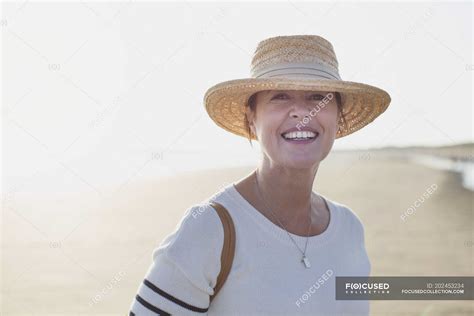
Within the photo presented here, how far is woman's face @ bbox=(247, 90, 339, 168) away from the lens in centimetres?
204

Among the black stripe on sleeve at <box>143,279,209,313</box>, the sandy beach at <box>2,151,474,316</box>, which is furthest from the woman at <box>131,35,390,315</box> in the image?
the sandy beach at <box>2,151,474,316</box>

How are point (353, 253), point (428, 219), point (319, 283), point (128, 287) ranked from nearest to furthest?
point (319, 283) < point (353, 253) < point (128, 287) < point (428, 219)

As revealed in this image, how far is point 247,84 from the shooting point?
209 cm

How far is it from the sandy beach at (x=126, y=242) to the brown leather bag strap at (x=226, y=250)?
3.75 metres

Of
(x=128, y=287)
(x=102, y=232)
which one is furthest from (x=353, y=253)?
(x=102, y=232)

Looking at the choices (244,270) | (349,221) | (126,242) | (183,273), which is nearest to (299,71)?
(349,221)

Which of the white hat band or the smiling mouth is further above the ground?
the white hat band

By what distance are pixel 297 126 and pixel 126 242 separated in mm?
6453

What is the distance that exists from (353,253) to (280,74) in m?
0.76

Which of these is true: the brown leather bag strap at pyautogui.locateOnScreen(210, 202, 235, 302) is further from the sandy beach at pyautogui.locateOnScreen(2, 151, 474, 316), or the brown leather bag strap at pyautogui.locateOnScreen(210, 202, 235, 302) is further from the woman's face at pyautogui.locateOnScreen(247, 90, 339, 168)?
the sandy beach at pyautogui.locateOnScreen(2, 151, 474, 316)

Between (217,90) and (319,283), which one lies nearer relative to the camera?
(319,283)

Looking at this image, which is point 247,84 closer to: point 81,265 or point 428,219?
point 81,265

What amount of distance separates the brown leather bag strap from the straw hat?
0.52m

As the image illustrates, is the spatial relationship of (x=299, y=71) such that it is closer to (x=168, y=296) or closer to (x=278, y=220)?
(x=278, y=220)
